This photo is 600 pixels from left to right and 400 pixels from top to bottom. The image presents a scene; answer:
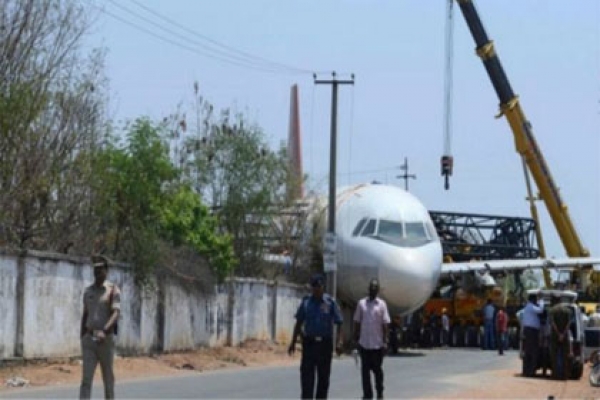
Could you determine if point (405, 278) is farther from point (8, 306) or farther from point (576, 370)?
point (8, 306)

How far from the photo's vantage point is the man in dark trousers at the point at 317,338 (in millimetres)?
16172

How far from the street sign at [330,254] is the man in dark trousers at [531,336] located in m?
8.65

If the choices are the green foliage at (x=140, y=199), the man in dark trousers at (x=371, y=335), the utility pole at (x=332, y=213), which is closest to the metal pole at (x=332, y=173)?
the utility pole at (x=332, y=213)

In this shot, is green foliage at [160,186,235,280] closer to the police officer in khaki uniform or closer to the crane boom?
the police officer in khaki uniform

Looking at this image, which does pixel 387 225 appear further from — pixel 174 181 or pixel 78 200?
pixel 78 200

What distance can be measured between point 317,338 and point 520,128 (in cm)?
3419

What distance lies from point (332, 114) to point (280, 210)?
11.3 ft

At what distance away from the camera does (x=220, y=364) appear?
29031 millimetres

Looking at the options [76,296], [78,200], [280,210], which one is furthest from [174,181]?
[280,210]

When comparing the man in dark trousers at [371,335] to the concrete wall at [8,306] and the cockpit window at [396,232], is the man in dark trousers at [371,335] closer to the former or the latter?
the concrete wall at [8,306]

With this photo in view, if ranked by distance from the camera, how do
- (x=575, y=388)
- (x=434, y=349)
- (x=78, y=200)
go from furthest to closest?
(x=434, y=349) → (x=78, y=200) → (x=575, y=388)

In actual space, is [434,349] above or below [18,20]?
below

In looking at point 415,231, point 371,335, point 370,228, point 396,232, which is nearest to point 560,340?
point 371,335

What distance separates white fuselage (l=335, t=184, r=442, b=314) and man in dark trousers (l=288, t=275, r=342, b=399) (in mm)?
17685
